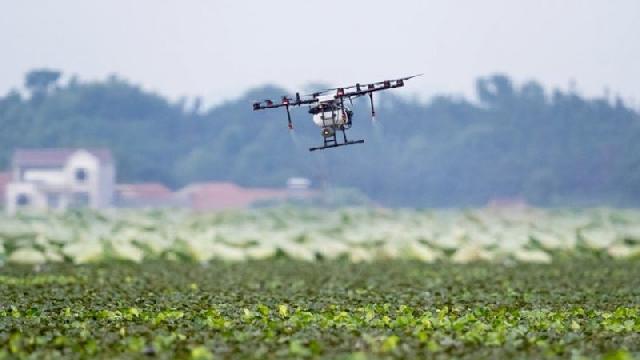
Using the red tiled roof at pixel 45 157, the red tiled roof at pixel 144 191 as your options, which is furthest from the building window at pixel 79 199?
the red tiled roof at pixel 45 157

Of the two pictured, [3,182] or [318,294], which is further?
[3,182]

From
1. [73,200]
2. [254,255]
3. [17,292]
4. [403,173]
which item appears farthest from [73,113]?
[17,292]

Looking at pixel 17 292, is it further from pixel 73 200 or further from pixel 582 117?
pixel 582 117

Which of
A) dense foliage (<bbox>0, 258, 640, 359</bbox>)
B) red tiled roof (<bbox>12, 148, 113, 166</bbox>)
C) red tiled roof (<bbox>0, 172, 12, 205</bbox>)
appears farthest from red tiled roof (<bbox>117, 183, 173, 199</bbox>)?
dense foliage (<bbox>0, 258, 640, 359</bbox>)

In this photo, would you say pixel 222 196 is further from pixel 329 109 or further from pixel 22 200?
pixel 329 109

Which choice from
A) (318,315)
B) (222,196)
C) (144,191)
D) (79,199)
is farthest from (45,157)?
(318,315)

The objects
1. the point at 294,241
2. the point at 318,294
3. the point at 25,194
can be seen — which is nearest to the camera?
the point at 318,294

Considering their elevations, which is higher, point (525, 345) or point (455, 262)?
point (525, 345)
